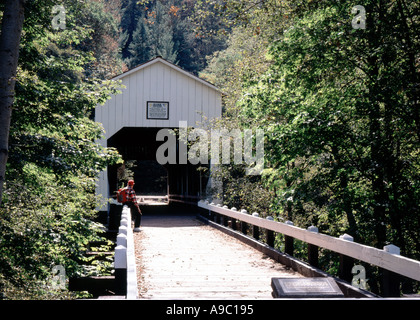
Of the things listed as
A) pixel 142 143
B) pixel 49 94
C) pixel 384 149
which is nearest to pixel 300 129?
pixel 384 149

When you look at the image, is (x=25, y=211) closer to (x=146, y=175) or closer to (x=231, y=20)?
(x=231, y=20)

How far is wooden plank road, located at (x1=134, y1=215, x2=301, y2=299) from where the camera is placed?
6.43 meters

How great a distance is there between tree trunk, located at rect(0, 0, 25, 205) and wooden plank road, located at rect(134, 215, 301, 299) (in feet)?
9.27

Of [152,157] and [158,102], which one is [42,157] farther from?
[152,157]

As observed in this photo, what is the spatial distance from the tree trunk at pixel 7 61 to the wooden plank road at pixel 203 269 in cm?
282

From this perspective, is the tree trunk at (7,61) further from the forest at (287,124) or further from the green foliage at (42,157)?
the green foliage at (42,157)

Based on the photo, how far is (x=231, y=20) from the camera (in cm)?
955

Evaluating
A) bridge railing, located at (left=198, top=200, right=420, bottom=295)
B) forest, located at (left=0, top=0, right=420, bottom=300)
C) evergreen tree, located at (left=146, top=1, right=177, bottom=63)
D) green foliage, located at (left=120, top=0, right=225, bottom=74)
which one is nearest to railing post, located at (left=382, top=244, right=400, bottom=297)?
bridge railing, located at (left=198, top=200, right=420, bottom=295)

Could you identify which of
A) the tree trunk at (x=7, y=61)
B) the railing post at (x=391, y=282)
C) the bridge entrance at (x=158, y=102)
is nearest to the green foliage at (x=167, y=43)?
the bridge entrance at (x=158, y=102)

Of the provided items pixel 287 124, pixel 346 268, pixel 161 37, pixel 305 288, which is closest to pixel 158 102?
pixel 287 124

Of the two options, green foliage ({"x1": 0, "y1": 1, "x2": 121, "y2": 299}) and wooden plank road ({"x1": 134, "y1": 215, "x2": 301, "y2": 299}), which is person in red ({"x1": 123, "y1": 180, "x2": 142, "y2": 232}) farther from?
green foliage ({"x1": 0, "y1": 1, "x2": 121, "y2": 299})

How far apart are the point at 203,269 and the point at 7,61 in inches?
185
